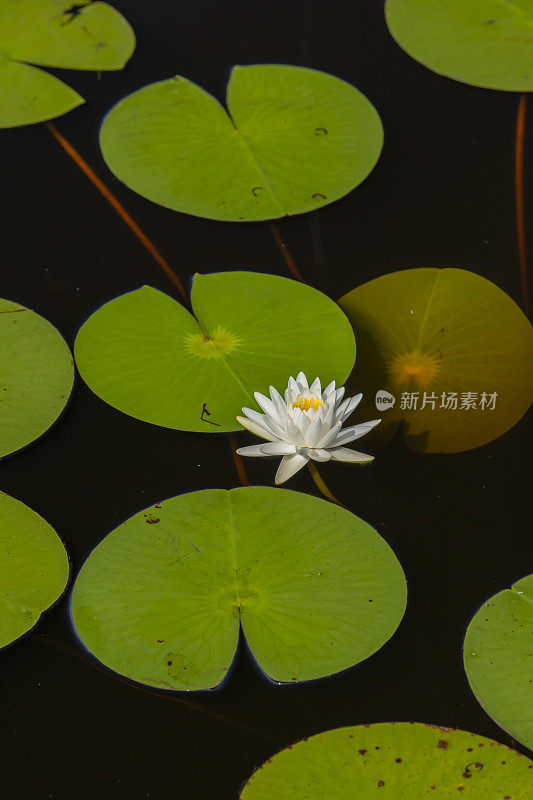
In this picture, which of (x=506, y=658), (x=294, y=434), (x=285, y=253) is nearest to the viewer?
(x=506, y=658)

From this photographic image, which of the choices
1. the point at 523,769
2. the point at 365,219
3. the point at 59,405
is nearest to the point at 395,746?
the point at 523,769

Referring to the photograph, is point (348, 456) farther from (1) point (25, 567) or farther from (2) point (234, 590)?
(1) point (25, 567)

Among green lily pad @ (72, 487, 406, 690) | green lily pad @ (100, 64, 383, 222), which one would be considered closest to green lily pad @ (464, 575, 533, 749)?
green lily pad @ (72, 487, 406, 690)

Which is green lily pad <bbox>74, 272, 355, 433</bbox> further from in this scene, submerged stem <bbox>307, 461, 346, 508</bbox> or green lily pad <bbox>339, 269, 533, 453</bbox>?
submerged stem <bbox>307, 461, 346, 508</bbox>

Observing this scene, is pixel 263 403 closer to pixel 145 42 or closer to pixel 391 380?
pixel 391 380

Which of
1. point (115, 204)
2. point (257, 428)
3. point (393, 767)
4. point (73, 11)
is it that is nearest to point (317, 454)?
point (257, 428)

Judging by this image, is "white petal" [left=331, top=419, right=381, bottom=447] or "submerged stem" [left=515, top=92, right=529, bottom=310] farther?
"submerged stem" [left=515, top=92, right=529, bottom=310]
